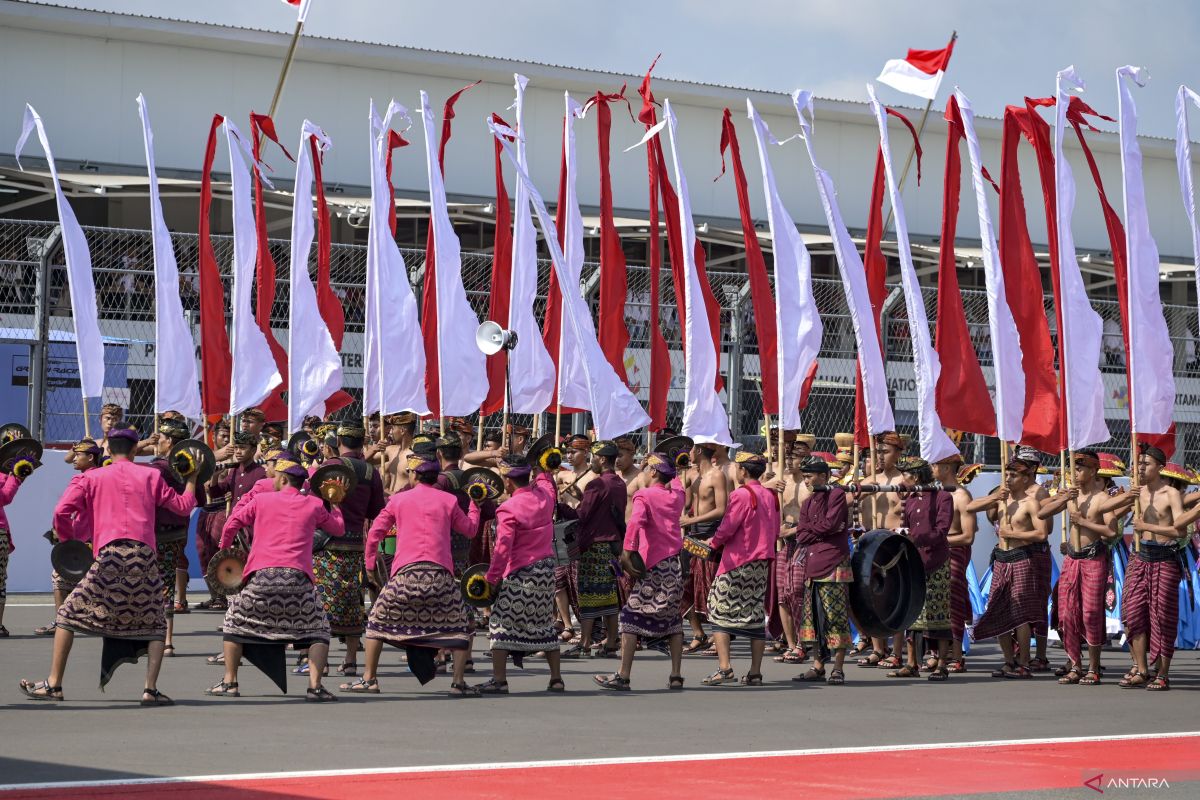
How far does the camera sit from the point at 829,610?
12039 millimetres

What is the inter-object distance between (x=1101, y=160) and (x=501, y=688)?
25.4m

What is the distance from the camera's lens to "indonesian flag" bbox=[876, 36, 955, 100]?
15867 mm

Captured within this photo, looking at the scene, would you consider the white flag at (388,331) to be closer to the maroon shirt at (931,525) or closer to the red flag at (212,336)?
the red flag at (212,336)

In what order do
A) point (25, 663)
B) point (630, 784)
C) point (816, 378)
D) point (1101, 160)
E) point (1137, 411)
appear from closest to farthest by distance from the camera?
point (630, 784), point (25, 663), point (1137, 411), point (816, 378), point (1101, 160)

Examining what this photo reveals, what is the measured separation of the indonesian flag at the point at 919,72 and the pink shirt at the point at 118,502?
862cm

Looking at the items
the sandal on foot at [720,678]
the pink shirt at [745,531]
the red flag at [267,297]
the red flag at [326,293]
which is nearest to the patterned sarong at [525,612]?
the sandal on foot at [720,678]

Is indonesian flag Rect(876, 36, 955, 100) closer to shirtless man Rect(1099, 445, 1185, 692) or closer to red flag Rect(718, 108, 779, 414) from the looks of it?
red flag Rect(718, 108, 779, 414)

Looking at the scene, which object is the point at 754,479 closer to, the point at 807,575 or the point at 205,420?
the point at 807,575

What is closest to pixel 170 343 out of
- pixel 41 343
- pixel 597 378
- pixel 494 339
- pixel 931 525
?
pixel 41 343

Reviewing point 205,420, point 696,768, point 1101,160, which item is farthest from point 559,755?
point 1101,160

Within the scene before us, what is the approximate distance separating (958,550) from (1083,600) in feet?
4.32

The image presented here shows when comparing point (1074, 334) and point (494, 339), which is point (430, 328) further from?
point (1074, 334)

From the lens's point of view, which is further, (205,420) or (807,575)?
(205,420)

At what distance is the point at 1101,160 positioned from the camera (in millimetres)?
32938
